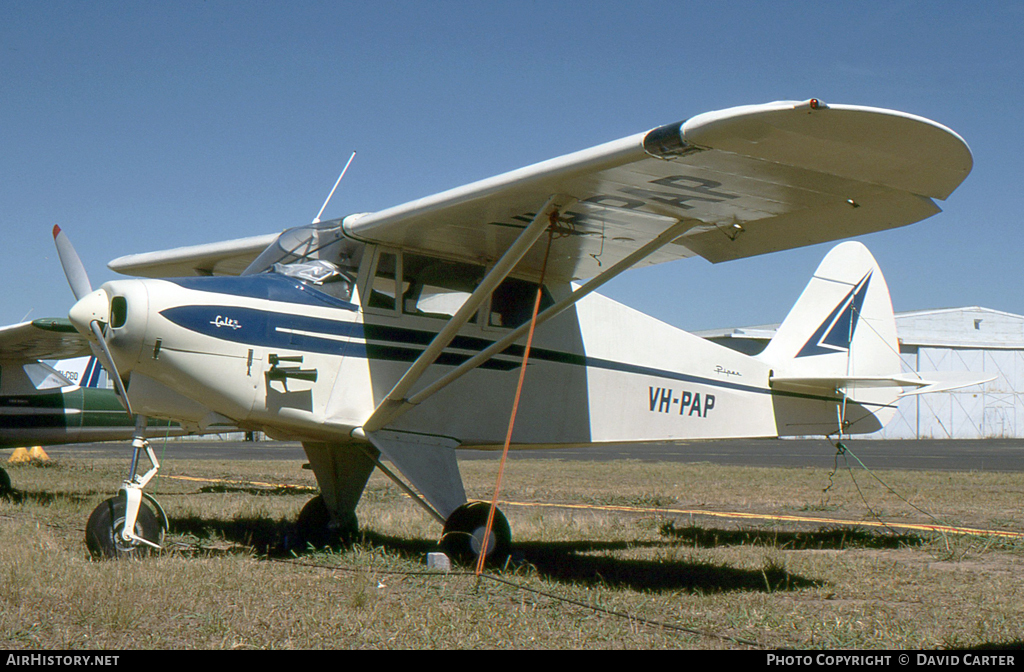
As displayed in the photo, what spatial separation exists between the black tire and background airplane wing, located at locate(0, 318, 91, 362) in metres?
6.37

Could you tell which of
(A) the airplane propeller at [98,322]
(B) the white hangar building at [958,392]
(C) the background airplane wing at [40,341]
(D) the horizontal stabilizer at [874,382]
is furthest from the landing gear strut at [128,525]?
(B) the white hangar building at [958,392]

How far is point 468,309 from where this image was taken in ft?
20.6

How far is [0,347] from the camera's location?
42.6 feet

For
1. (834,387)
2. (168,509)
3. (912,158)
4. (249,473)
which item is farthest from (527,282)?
(249,473)

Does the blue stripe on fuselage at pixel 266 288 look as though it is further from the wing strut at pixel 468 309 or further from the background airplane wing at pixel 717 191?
the wing strut at pixel 468 309

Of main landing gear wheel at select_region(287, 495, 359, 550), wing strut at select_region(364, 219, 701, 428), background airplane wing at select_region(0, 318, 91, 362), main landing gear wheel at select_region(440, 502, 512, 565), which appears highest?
wing strut at select_region(364, 219, 701, 428)

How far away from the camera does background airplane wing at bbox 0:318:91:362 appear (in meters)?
11.4

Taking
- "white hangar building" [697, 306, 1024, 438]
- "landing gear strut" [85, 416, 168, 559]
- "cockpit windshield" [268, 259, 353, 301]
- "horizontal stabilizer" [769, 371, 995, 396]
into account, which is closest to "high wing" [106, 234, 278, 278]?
"cockpit windshield" [268, 259, 353, 301]

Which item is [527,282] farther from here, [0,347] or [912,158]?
[0,347]

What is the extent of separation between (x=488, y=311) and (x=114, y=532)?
11.1 ft

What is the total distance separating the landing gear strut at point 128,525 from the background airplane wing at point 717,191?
2418 millimetres

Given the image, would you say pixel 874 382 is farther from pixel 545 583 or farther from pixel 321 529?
pixel 321 529

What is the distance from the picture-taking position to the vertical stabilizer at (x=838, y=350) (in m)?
9.62

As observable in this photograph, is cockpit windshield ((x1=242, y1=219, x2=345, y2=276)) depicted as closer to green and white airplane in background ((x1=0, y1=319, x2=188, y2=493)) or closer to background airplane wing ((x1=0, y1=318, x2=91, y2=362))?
background airplane wing ((x1=0, y1=318, x2=91, y2=362))
